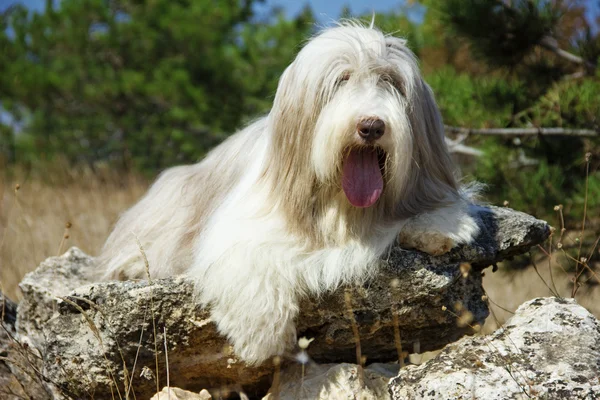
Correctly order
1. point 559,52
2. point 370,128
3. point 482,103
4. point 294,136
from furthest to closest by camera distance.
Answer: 1. point 559,52
2. point 482,103
3. point 294,136
4. point 370,128

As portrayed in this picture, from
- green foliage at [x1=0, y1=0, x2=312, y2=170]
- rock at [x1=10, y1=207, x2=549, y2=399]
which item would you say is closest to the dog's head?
rock at [x1=10, y1=207, x2=549, y2=399]

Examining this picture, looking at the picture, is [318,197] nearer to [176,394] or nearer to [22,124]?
[176,394]

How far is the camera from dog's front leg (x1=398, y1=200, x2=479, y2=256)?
3.08 meters

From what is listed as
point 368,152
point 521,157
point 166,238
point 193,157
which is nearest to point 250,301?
point 368,152

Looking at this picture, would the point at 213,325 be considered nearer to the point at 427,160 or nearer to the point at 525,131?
the point at 427,160

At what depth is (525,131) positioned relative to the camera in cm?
487

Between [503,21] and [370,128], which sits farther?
[503,21]

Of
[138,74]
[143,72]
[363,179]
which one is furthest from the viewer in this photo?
[143,72]

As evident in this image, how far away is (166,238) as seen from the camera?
155 inches

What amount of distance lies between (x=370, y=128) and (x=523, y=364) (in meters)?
1.11

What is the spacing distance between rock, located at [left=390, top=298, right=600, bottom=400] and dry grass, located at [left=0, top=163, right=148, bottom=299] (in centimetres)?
284

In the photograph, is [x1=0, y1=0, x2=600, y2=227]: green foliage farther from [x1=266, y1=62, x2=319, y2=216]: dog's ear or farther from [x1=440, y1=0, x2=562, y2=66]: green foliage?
[x1=266, y1=62, x2=319, y2=216]: dog's ear

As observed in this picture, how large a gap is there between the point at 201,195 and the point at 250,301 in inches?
42.9

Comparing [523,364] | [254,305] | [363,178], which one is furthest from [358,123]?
[523,364]
